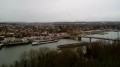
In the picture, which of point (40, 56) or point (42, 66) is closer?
point (42, 66)

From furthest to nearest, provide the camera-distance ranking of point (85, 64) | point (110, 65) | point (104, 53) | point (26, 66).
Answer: point (104, 53) < point (26, 66) < point (85, 64) < point (110, 65)

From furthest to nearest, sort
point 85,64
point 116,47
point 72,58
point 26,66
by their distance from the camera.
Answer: point 116,47
point 72,58
point 26,66
point 85,64

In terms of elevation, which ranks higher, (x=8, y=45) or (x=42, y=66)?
(x=42, y=66)

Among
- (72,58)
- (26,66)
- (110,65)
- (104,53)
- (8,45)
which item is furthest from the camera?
(8,45)

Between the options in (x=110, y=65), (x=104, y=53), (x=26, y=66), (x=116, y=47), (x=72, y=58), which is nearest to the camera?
(x=110, y=65)

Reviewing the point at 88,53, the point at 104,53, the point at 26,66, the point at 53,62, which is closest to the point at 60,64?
the point at 53,62

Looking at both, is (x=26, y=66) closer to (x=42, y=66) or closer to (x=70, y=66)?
(x=42, y=66)

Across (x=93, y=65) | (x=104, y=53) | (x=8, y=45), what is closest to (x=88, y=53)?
(x=104, y=53)

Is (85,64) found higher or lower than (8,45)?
higher

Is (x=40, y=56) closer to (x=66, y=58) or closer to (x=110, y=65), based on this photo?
(x=66, y=58)
